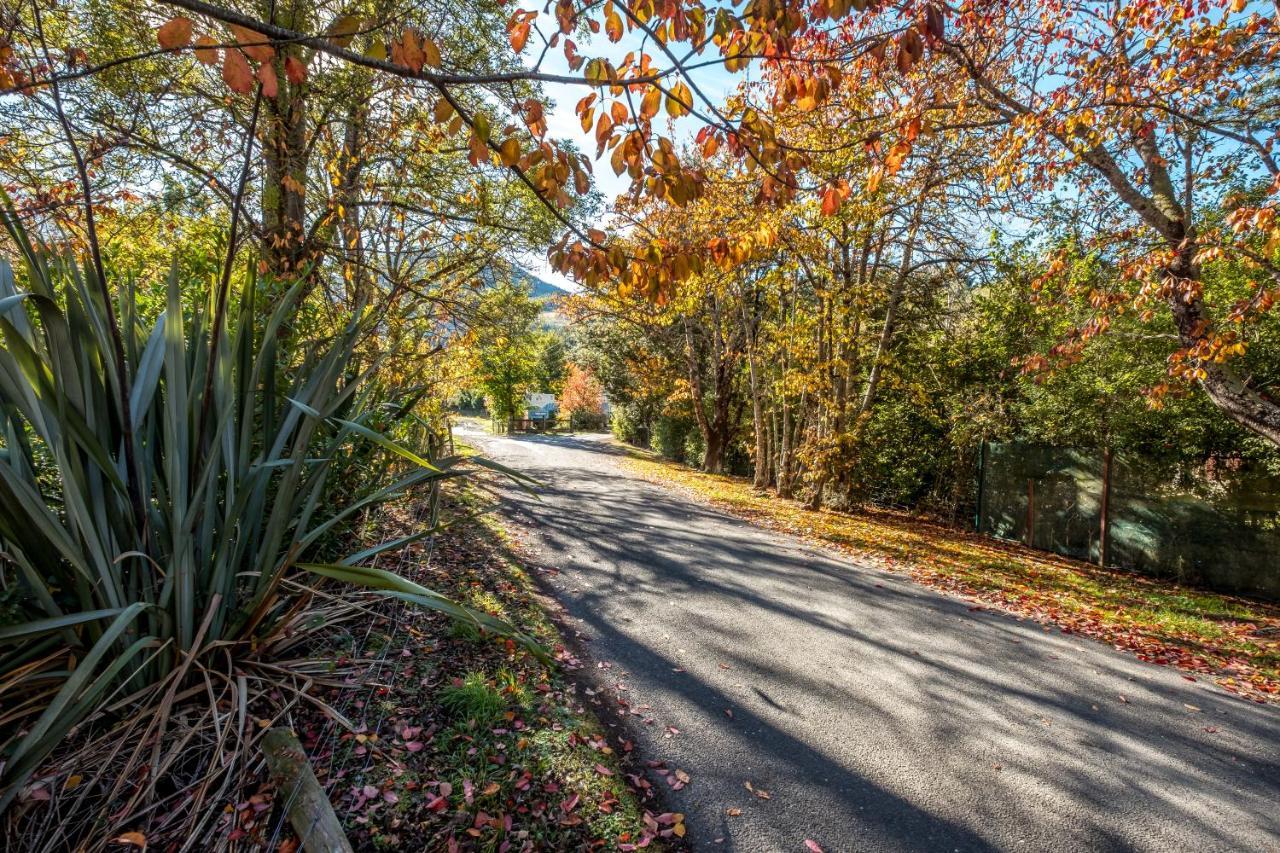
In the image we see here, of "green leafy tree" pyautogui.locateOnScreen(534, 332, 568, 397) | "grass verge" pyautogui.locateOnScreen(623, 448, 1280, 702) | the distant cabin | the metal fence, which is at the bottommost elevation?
"grass verge" pyautogui.locateOnScreen(623, 448, 1280, 702)

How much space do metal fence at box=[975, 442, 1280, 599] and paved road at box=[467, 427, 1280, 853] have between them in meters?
4.52

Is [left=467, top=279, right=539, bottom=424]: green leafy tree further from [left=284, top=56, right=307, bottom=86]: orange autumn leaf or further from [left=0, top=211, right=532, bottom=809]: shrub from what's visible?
[left=284, top=56, right=307, bottom=86]: orange autumn leaf

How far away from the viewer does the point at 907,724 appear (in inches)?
119

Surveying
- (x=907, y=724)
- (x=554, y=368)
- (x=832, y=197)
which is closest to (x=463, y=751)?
(x=907, y=724)

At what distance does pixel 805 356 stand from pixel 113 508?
412 inches

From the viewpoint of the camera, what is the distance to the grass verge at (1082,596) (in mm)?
4445

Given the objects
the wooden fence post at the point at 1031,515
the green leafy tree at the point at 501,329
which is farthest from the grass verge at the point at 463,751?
the wooden fence post at the point at 1031,515

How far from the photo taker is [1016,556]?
8.27 meters

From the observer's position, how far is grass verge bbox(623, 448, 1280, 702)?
4.45m

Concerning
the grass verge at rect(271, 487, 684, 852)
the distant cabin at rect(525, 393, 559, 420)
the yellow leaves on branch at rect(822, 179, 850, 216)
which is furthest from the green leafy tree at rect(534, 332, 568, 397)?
the yellow leaves on branch at rect(822, 179, 850, 216)

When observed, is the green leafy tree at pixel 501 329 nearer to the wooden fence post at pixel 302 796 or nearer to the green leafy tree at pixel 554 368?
the wooden fence post at pixel 302 796

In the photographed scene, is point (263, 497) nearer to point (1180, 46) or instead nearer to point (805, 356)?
point (1180, 46)

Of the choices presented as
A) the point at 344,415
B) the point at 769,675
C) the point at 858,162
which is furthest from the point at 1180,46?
the point at 344,415

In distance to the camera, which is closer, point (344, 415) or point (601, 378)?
point (344, 415)
